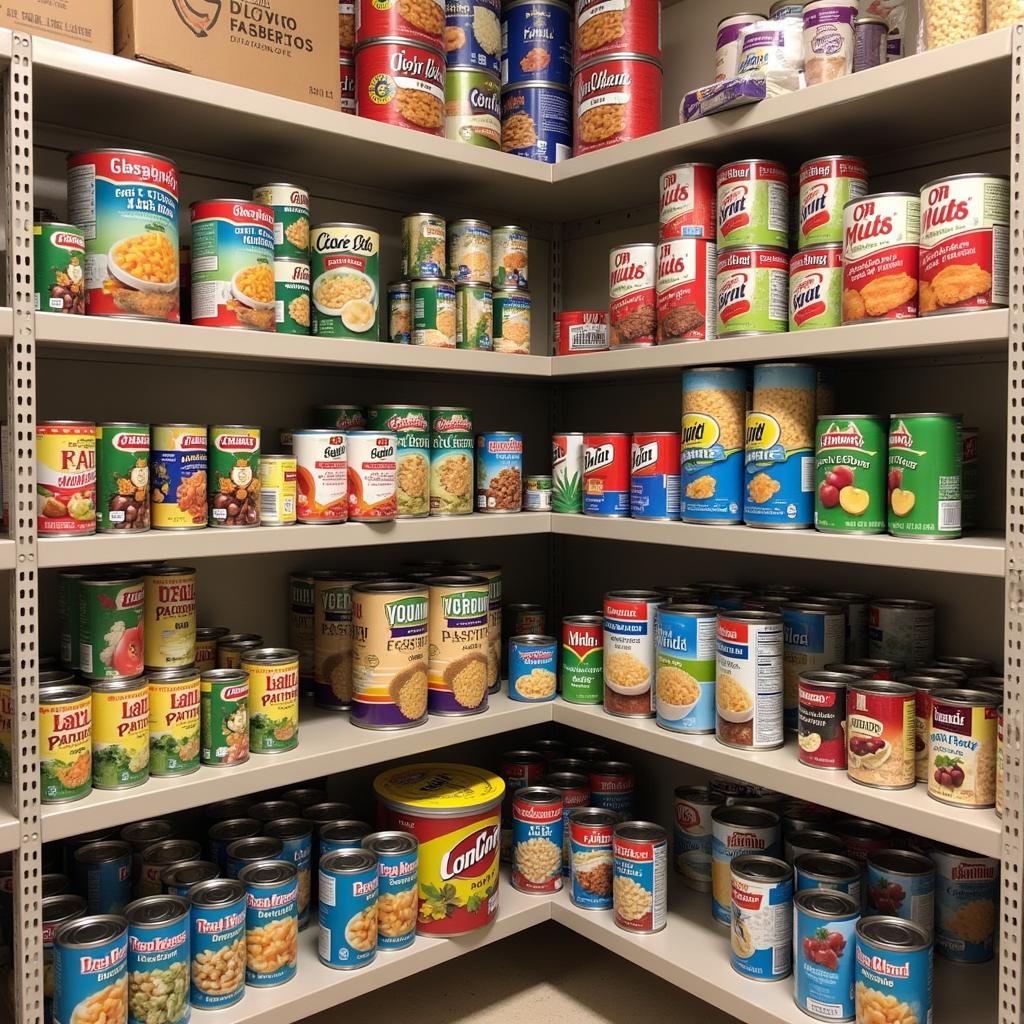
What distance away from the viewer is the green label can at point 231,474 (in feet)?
5.41

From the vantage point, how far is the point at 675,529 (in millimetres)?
1866

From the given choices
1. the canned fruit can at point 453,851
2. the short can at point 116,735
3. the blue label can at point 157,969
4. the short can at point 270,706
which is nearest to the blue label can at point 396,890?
the canned fruit can at point 453,851

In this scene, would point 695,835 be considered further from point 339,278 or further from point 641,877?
point 339,278

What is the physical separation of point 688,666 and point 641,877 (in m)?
0.42

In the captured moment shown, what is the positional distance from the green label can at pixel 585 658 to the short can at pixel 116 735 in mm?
899

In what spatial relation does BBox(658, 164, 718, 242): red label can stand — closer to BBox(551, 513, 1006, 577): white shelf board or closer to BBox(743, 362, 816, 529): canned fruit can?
BBox(743, 362, 816, 529): canned fruit can

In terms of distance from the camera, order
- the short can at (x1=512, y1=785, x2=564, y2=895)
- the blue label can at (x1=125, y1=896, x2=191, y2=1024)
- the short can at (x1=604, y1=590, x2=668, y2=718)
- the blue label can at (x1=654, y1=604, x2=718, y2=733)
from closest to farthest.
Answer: the blue label can at (x1=125, y1=896, x2=191, y2=1024) < the blue label can at (x1=654, y1=604, x2=718, y2=733) < the short can at (x1=604, y1=590, x2=668, y2=718) < the short can at (x1=512, y1=785, x2=564, y2=895)

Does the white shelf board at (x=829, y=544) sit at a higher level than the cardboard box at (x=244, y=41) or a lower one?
lower

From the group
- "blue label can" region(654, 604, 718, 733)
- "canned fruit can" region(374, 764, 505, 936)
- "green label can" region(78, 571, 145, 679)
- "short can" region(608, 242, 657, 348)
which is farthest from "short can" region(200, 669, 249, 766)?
"short can" region(608, 242, 657, 348)

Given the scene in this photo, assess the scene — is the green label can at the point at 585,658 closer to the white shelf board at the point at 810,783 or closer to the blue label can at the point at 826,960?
the white shelf board at the point at 810,783

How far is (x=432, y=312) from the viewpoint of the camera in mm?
1942

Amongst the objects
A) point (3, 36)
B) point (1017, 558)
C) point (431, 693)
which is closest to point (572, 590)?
point (431, 693)

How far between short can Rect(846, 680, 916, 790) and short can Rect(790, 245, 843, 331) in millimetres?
611

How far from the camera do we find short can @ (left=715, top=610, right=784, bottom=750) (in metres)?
1.74
